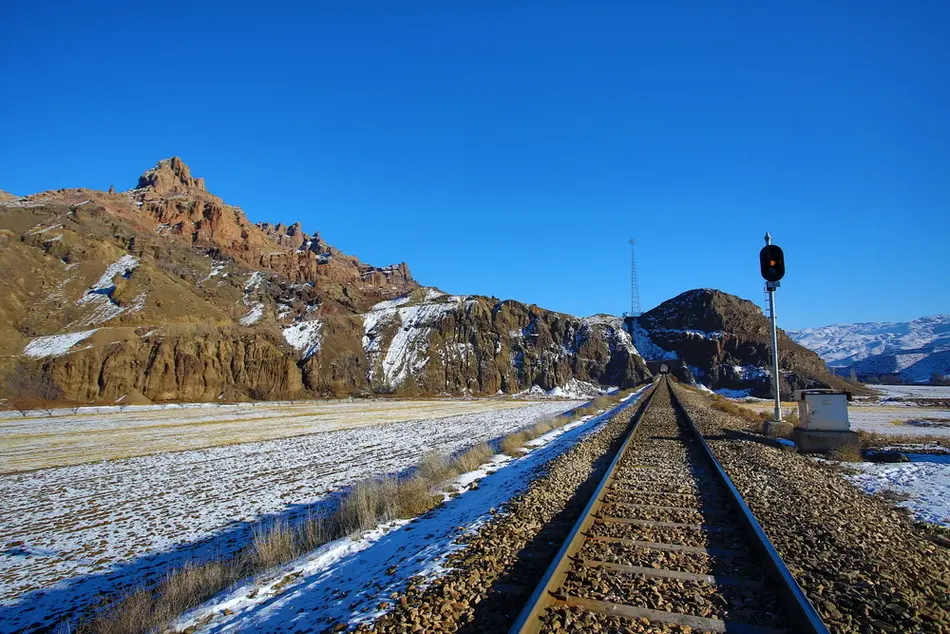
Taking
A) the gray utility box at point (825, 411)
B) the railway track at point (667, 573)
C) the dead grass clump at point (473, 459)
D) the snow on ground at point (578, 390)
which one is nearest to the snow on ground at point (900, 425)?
the gray utility box at point (825, 411)

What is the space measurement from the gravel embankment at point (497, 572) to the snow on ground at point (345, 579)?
0.30 meters

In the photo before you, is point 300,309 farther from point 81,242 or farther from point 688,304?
point 688,304

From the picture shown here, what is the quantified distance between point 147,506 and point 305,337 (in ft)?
277

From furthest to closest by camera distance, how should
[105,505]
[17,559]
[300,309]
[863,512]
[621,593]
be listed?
[300,309]
[105,505]
[17,559]
[863,512]
[621,593]

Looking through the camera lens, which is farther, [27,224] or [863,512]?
[27,224]

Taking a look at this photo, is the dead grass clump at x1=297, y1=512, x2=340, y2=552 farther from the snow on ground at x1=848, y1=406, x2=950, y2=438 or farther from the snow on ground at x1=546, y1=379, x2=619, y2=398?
the snow on ground at x1=546, y1=379, x2=619, y2=398

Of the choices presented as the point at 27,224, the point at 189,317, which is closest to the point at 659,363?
the point at 189,317

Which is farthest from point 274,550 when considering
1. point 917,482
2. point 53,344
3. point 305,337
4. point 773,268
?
point 305,337

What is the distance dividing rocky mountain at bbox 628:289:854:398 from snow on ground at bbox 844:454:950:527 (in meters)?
89.7

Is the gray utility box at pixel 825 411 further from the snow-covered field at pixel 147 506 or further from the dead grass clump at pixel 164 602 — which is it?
the dead grass clump at pixel 164 602

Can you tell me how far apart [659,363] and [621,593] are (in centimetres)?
12404

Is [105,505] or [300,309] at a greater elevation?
[300,309]

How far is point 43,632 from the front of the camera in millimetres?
7141

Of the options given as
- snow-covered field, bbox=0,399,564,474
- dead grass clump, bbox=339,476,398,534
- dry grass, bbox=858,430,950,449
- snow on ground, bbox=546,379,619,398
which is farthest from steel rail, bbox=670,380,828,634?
snow on ground, bbox=546,379,619,398
